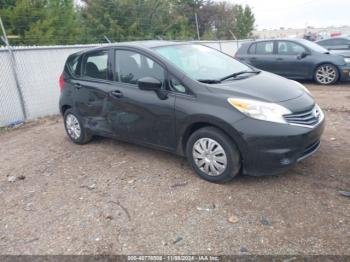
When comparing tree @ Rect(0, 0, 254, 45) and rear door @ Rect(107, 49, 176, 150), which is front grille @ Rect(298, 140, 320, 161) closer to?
rear door @ Rect(107, 49, 176, 150)

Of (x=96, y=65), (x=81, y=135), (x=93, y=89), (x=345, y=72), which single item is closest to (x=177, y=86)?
(x=93, y=89)

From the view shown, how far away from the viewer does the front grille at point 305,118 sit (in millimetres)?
3680

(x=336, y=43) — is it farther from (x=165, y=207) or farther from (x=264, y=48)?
(x=165, y=207)

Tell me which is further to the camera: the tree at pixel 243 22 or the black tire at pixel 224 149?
the tree at pixel 243 22

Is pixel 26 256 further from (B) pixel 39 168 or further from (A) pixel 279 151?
(A) pixel 279 151

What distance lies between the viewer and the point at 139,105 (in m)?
4.53

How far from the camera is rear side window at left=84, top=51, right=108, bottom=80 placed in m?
5.11

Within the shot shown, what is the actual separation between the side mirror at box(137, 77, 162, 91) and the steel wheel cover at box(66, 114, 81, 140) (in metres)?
1.99

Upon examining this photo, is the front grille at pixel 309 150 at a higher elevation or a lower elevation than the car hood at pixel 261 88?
lower

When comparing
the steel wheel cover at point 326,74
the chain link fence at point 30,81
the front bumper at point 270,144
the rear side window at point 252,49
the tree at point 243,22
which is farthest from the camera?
the tree at point 243,22

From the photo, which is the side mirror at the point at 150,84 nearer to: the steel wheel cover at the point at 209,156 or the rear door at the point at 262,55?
the steel wheel cover at the point at 209,156

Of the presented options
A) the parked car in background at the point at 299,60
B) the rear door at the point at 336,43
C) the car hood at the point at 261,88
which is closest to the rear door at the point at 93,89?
the car hood at the point at 261,88

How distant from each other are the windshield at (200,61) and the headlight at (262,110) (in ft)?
2.45

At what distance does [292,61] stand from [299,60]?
0.21 metres
